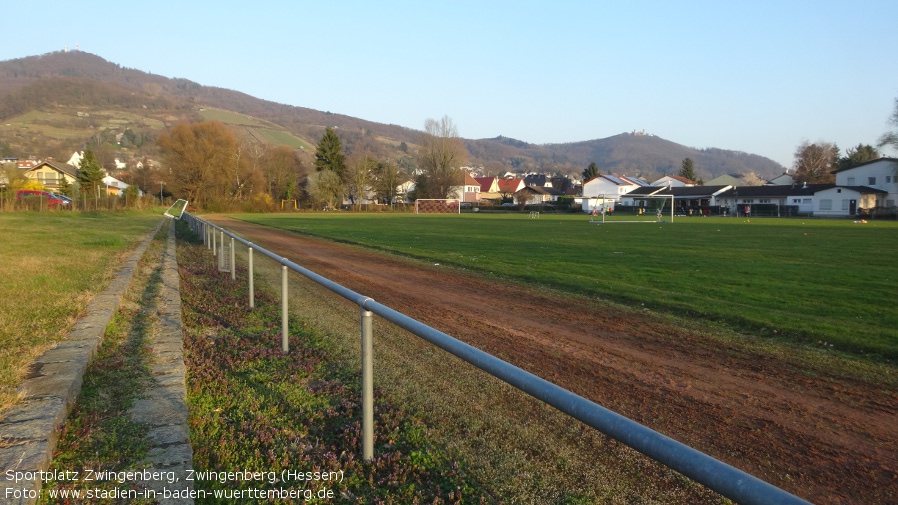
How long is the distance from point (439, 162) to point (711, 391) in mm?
92569

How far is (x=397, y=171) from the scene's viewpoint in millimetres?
94188

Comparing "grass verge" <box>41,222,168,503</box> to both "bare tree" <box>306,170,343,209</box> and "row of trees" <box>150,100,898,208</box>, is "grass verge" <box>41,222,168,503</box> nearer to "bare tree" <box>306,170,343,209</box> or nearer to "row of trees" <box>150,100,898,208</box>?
"row of trees" <box>150,100,898,208</box>

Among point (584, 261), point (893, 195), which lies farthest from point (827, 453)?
point (893, 195)

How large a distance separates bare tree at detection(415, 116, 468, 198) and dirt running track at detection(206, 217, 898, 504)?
86.3 m

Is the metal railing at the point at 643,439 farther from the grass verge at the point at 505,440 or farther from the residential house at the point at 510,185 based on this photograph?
the residential house at the point at 510,185

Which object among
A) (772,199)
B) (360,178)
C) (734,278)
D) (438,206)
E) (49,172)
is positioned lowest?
(734,278)

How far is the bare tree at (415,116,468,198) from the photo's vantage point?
96000 millimetres

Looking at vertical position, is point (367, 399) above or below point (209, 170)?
below

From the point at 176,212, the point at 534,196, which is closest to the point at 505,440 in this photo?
the point at 176,212

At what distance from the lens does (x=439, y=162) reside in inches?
3809

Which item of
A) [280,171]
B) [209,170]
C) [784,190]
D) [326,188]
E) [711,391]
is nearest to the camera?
[711,391]

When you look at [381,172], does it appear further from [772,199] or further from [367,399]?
[367,399]

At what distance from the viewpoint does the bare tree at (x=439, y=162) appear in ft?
315

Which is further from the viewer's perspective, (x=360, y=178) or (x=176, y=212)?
(x=360, y=178)
